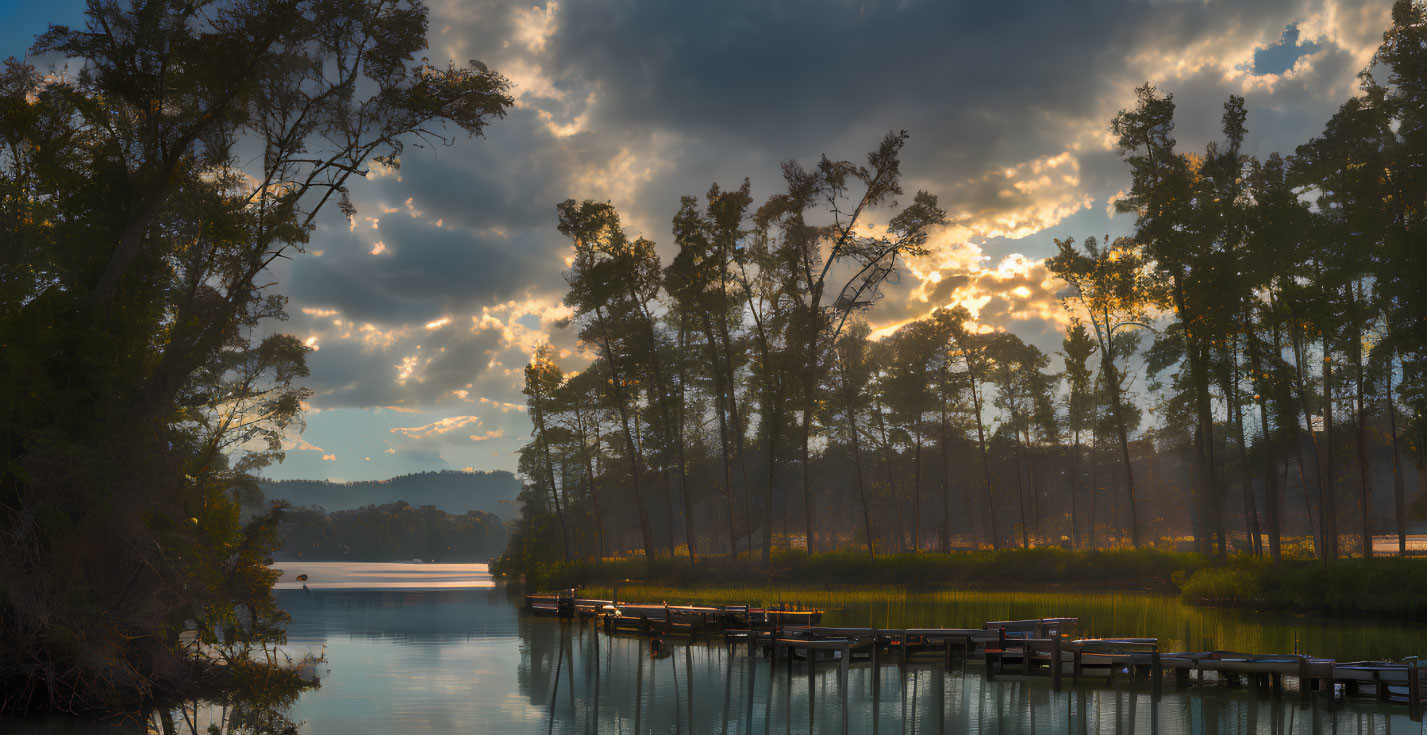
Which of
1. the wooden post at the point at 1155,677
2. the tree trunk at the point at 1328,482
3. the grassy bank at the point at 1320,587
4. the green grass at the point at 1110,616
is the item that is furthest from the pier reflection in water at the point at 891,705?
the tree trunk at the point at 1328,482

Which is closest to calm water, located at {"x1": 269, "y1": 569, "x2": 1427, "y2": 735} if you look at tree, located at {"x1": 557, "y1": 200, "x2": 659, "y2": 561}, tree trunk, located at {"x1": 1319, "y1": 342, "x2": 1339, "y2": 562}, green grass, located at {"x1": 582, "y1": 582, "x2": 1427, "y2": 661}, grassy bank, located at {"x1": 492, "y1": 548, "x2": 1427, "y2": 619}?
green grass, located at {"x1": 582, "y1": 582, "x2": 1427, "y2": 661}

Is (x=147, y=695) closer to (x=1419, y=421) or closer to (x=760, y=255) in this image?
(x=760, y=255)

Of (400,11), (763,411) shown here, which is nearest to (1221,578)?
(763,411)

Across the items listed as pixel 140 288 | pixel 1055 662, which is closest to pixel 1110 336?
pixel 1055 662

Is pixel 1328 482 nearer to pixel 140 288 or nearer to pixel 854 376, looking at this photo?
pixel 854 376

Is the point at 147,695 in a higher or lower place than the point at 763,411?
lower

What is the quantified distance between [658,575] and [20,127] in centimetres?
3089

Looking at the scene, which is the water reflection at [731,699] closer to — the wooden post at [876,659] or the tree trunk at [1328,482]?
the wooden post at [876,659]

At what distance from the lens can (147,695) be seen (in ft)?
57.9

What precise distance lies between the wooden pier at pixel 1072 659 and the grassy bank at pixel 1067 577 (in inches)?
374

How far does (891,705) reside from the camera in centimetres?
1695

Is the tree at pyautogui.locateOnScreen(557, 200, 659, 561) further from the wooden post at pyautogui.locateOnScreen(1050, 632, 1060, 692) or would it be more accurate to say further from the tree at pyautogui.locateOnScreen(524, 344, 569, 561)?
the wooden post at pyautogui.locateOnScreen(1050, 632, 1060, 692)

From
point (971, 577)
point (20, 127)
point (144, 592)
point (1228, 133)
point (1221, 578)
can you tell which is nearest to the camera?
point (144, 592)

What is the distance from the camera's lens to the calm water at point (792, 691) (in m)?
15.1
